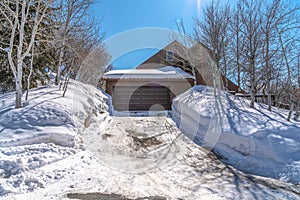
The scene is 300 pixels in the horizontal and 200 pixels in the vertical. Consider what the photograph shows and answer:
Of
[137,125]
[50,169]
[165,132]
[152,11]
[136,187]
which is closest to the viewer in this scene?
[136,187]

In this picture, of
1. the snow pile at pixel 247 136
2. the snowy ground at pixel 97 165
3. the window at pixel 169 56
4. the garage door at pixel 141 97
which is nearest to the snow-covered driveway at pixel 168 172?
the snowy ground at pixel 97 165

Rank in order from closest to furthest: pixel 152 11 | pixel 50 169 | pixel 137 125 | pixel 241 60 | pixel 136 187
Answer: pixel 136 187 → pixel 50 169 → pixel 137 125 → pixel 241 60 → pixel 152 11

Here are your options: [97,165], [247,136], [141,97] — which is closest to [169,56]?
[141,97]

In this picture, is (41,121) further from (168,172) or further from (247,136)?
(247,136)

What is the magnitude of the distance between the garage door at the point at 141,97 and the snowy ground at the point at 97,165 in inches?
269

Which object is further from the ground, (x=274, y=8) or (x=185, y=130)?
(x=274, y=8)

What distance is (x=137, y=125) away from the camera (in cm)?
802

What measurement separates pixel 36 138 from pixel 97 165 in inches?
60.6

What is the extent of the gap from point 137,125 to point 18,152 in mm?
4679

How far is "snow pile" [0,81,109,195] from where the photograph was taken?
3.22m

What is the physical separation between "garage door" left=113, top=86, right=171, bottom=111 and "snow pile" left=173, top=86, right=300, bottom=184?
457 cm

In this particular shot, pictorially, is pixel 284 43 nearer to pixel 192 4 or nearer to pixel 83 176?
pixel 192 4

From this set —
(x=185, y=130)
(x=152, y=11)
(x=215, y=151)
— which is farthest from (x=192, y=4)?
(x=215, y=151)

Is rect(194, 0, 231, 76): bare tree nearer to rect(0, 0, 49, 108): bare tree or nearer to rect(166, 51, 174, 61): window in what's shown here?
rect(166, 51, 174, 61): window
